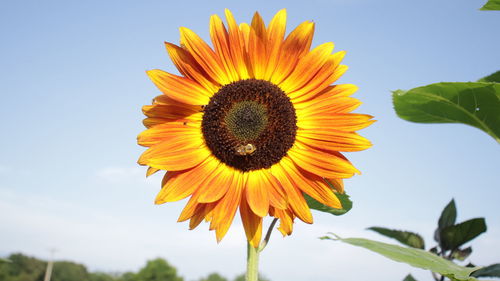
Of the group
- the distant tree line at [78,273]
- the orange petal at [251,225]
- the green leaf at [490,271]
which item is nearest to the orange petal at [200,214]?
the orange petal at [251,225]

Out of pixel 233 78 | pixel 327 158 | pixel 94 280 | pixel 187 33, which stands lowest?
pixel 327 158

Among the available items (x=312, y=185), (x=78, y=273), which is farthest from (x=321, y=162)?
(x=78, y=273)

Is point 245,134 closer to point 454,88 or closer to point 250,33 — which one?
point 250,33

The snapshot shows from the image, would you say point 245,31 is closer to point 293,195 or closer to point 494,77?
point 293,195

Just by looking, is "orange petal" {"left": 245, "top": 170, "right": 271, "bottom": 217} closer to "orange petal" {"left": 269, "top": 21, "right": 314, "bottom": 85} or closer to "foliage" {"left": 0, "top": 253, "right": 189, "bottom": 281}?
"orange petal" {"left": 269, "top": 21, "right": 314, "bottom": 85}

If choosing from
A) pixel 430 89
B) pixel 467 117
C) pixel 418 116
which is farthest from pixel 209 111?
pixel 467 117
